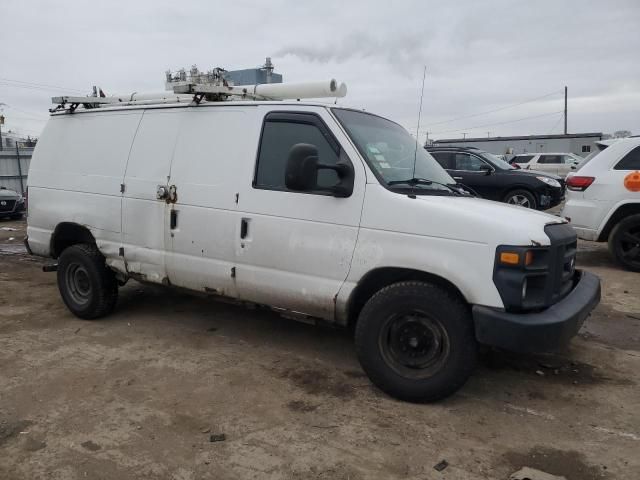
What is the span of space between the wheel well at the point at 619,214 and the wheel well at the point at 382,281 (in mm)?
5086

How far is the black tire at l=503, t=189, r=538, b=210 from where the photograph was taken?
11609 mm

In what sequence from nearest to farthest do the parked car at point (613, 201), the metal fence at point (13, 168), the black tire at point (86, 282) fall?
the black tire at point (86, 282)
the parked car at point (613, 201)
the metal fence at point (13, 168)

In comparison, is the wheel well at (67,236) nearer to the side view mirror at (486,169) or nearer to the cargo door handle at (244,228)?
the cargo door handle at (244,228)

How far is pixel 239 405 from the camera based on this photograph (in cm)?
355

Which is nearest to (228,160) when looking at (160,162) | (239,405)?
(160,162)

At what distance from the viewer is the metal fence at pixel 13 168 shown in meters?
18.2

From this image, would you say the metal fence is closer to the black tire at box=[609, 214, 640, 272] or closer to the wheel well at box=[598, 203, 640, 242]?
the wheel well at box=[598, 203, 640, 242]

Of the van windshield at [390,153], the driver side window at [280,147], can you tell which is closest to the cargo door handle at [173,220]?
the driver side window at [280,147]

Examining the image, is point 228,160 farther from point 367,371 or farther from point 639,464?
point 639,464

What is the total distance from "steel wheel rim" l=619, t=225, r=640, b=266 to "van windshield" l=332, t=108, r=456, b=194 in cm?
425

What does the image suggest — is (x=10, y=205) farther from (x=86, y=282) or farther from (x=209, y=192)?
(x=209, y=192)

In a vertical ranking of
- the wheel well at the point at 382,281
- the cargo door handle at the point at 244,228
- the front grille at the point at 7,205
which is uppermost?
the cargo door handle at the point at 244,228

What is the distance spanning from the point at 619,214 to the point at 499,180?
4.50 meters

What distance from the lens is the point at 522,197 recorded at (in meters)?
11.7
